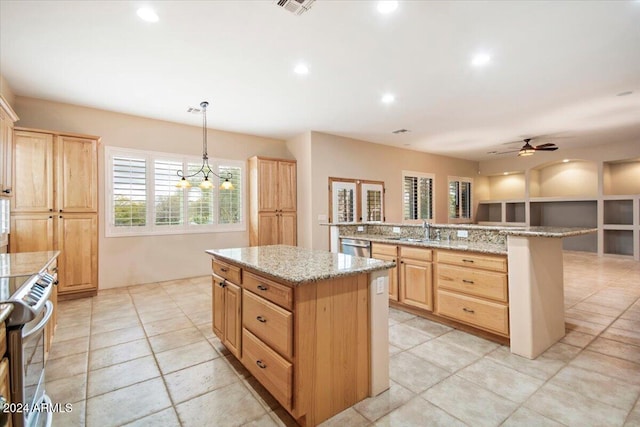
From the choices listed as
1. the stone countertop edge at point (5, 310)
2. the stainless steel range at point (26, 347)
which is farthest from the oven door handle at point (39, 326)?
the stone countertop edge at point (5, 310)

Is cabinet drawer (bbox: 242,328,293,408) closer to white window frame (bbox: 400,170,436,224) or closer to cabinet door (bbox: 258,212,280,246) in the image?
cabinet door (bbox: 258,212,280,246)

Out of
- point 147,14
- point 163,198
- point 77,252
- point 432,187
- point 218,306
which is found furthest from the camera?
point 432,187

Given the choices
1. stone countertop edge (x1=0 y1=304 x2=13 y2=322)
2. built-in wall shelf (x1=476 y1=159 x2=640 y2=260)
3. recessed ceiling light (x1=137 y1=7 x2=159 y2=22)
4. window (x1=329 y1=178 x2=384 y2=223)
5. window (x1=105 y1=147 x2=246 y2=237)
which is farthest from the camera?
built-in wall shelf (x1=476 y1=159 x2=640 y2=260)

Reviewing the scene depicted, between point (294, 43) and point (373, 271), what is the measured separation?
2416 millimetres

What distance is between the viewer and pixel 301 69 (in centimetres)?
354

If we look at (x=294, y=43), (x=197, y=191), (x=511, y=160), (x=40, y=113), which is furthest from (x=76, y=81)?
(x=511, y=160)

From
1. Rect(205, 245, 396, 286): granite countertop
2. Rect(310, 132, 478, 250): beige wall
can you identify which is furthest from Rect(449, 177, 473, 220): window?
Rect(205, 245, 396, 286): granite countertop

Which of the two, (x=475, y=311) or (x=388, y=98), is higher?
(x=388, y=98)

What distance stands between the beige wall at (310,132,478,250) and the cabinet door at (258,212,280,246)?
0.79 m

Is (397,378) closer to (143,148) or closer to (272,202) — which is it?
(272,202)

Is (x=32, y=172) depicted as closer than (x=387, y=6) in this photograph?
No

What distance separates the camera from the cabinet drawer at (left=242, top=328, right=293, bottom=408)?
1.76 meters

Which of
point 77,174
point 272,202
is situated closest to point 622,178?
point 272,202

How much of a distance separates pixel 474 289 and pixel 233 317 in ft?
7.71
